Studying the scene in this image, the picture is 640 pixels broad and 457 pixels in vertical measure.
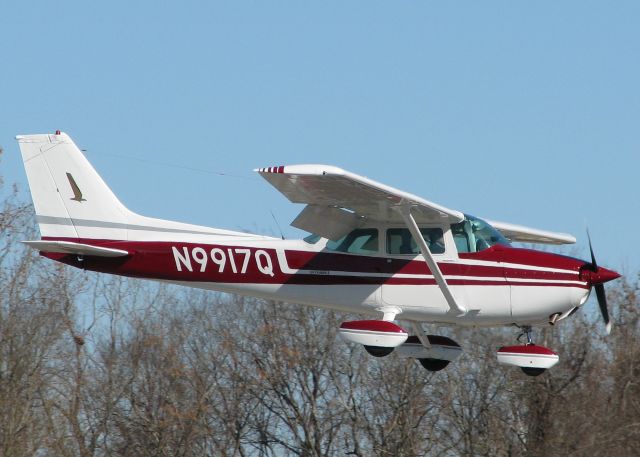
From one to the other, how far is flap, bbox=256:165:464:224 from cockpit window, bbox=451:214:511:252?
0.76ft

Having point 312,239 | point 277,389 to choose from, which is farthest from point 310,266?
point 277,389

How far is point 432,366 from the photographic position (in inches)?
652

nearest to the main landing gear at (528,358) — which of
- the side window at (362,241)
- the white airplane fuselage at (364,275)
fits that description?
the white airplane fuselage at (364,275)

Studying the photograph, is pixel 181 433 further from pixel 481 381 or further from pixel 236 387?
pixel 481 381

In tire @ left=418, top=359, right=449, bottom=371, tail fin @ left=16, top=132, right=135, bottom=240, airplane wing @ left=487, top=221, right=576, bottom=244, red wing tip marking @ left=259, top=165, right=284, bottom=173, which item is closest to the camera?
red wing tip marking @ left=259, top=165, right=284, bottom=173

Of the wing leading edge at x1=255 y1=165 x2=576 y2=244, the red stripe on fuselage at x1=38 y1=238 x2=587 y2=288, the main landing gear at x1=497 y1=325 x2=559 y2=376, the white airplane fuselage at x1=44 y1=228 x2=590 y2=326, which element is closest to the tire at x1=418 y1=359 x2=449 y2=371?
the white airplane fuselage at x1=44 y1=228 x2=590 y2=326

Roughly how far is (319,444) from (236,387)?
97.2 inches

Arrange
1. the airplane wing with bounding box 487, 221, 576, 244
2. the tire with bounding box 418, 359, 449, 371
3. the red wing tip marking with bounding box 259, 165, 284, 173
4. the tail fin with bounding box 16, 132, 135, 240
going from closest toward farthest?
the red wing tip marking with bounding box 259, 165, 284, 173, the tire with bounding box 418, 359, 449, 371, the tail fin with bounding box 16, 132, 135, 240, the airplane wing with bounding box 487, 221, 576, 244

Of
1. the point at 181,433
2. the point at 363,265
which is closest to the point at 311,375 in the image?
the point at 181,433

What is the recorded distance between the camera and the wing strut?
14.8 m

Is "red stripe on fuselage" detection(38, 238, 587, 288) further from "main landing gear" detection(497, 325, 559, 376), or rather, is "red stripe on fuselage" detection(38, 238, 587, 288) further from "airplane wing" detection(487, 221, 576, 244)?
"airplane wing" detection(487, 221, 576, 244)

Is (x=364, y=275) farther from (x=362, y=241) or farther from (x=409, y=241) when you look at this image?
(x=409, y=241)

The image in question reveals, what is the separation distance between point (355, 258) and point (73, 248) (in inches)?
143

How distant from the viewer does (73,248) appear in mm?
15836
